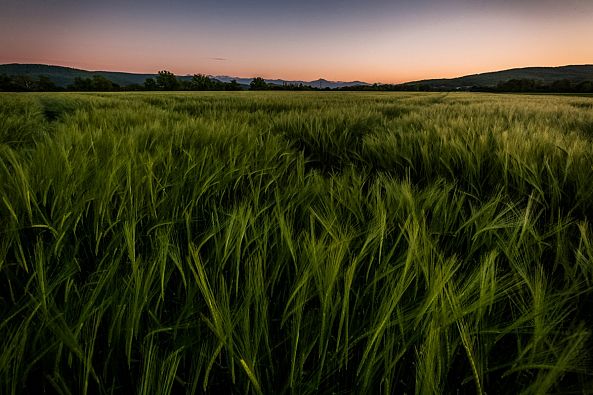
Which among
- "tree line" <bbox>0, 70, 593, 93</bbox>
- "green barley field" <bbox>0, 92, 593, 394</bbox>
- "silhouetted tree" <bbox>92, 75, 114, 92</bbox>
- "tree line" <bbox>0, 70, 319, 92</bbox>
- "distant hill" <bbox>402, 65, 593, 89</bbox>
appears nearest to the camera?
"green barley field" <bbox>0, 92, 593, 394</bbox>

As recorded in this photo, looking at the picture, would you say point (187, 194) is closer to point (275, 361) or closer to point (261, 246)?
point (261, 246)

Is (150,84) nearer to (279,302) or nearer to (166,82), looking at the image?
(166,82)

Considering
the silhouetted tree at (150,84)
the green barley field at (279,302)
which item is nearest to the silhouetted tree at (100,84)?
the silhouetted tree at (150,84)

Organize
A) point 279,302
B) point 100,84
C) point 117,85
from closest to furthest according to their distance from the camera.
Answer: point 279,302
point 100,84
point 117,85

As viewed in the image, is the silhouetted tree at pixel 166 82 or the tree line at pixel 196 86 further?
the silhouetted tree at pixel 166 82

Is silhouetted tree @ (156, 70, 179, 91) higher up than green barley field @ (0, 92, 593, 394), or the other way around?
silhouetted tree @ (156, 70, 179, 91)

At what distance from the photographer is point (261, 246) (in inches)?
19.1

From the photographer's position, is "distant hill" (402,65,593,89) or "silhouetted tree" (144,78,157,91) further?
"distant hill" (402,65,593,89)

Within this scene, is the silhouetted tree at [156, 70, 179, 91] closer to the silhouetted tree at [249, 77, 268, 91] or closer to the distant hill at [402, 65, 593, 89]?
the silhouetted tree at [249, 77, 268, 91]

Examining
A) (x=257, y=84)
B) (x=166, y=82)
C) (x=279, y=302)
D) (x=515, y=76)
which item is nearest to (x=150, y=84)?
(x=166, y=82)

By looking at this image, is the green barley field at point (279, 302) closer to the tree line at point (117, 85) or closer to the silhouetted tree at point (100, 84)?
the tree line at point (117, 85)

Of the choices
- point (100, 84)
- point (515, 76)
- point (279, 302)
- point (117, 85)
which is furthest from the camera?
point (515, 76)

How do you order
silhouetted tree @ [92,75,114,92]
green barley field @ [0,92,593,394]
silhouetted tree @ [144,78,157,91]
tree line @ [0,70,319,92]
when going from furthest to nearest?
silhouetted tree @ [144,78,157,91]
silhouetted tree @ [92,75,114,92]
tree line @ [0,70,319,92]
green barley field @ [0,92,593,394]

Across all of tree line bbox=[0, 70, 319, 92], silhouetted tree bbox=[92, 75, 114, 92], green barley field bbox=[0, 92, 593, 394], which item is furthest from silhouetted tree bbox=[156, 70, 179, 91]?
green barley field bbox=[0, 92, 593, 394]
